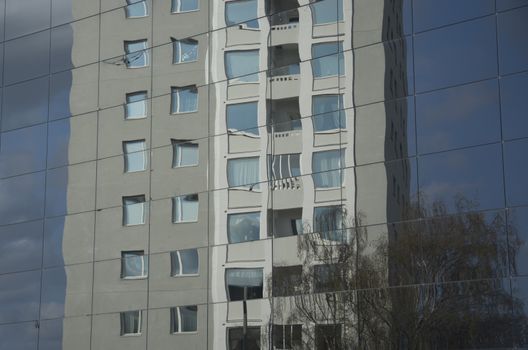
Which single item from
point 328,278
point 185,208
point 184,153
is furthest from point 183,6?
point 328,278

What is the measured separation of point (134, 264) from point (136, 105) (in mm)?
4622

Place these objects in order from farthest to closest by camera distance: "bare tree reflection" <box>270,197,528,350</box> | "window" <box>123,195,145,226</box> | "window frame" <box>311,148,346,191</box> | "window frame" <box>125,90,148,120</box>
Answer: "window frame" <box>125,90,148,120</box> → "window" <box>123,195,145,226</box> → "window frame" <box>311,148,346,191</box> → "bare tree reflection" <box>270,197,528,350</box>

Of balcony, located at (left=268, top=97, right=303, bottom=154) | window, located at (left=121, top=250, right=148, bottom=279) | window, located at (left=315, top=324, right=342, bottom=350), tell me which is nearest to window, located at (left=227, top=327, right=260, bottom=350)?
window, located at (left=315, top=324, right=342, bottom=350)

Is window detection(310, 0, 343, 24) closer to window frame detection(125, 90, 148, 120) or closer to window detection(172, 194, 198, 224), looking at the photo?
window detection(172, 194, 198, 224)

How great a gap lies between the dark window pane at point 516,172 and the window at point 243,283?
6.79 metres

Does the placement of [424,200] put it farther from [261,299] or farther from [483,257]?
[261,299]

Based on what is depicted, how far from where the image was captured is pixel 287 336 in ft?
82.7

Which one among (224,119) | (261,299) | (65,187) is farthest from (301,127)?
(65,187)

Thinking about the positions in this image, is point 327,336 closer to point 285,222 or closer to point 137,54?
point 285,222

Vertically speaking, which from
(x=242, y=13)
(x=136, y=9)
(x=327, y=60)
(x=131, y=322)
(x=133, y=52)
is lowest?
(x=131, y=322)

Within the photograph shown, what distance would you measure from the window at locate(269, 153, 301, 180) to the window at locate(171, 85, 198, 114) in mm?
3358

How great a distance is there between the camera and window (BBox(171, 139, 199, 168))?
28.6 m

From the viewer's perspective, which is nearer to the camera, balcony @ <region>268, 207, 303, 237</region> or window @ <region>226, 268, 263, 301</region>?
balcony @ <region>268, 207, 303, 237</region>

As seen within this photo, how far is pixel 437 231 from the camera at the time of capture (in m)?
23.6
